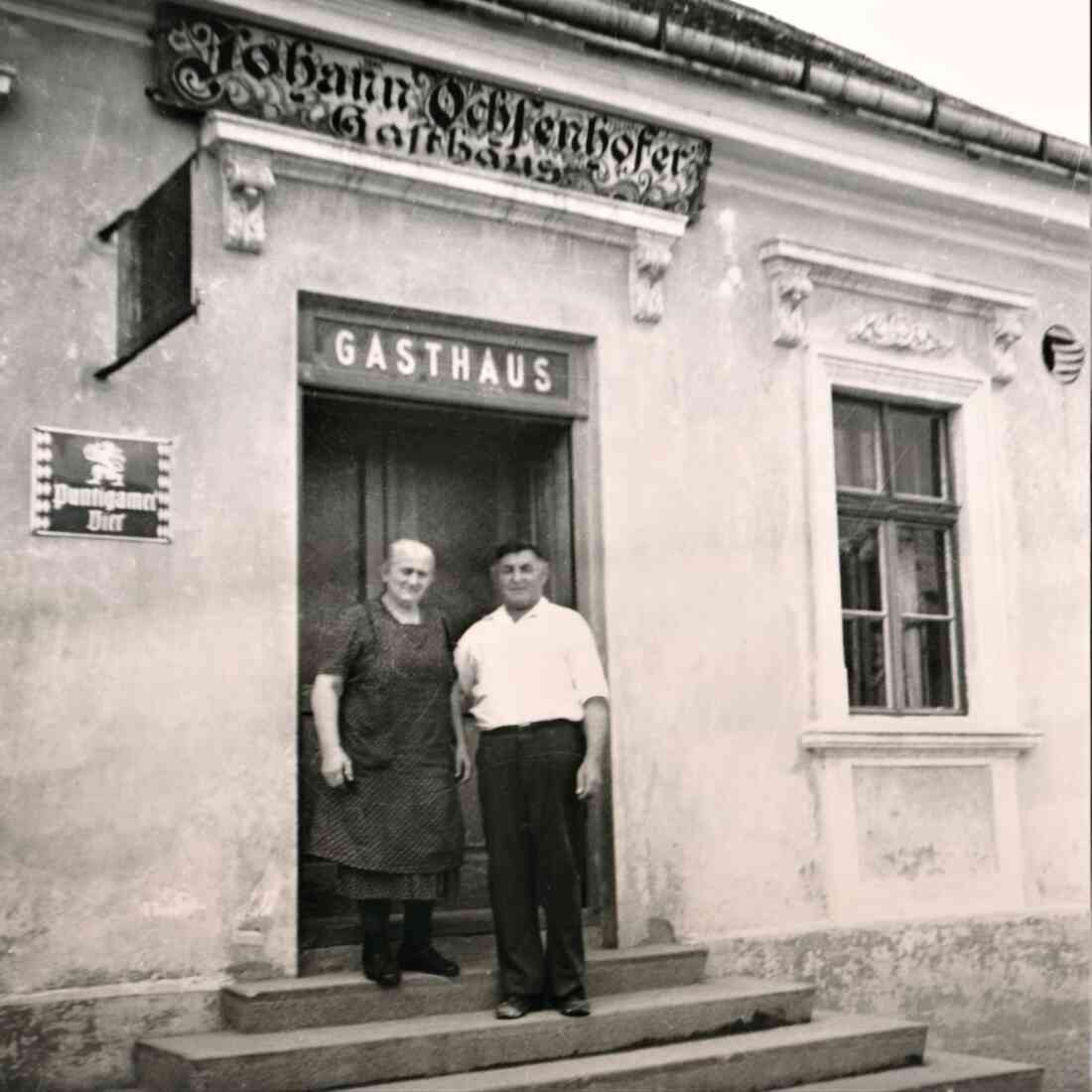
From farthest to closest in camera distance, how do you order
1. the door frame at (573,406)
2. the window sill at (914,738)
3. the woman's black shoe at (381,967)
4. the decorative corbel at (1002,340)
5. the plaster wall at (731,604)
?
the decorative corbel at (1002,340), the window sill at (914,738), the plaster wall at (731,604), the door frame at (573,406), the woman's black shoe at (381,967)

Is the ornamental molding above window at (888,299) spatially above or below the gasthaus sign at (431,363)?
above

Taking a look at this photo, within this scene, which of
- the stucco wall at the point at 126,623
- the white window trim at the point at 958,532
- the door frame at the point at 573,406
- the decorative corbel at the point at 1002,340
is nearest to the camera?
the stucco wall at the point at 126,623

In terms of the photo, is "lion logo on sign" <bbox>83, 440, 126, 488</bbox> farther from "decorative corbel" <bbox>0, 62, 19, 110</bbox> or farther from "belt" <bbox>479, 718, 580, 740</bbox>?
"belt" <bbox>479, 718, 580, 740</bbox>

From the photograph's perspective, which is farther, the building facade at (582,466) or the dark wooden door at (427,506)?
the dark wooden door at (427,506)

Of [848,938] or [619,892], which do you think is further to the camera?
[848,938]

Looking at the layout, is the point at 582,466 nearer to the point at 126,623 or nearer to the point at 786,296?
the point at 786,296

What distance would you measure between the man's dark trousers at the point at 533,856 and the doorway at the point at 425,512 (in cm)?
83

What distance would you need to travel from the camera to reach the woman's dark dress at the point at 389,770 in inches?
235

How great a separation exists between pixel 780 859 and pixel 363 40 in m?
4.06

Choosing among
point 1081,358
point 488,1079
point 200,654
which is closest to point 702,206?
point 1081,358

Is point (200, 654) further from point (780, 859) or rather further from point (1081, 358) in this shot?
point (1081, 358)

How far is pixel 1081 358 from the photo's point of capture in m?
9.27

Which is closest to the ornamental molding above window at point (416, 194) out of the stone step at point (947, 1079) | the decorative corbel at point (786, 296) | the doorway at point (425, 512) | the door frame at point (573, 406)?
the door frame at point (573, 406)

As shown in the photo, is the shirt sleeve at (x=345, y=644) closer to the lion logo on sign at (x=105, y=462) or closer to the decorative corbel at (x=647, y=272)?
the lion logo on sign at (x=105, y=462)
